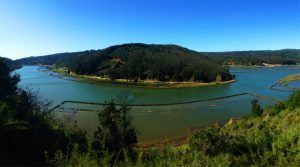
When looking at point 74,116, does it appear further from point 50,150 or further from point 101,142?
point 50,150

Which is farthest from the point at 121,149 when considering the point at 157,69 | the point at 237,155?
the point at 157,69

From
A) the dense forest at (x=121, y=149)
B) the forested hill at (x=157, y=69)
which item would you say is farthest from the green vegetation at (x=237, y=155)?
the forested hill at (x=157, y=69)

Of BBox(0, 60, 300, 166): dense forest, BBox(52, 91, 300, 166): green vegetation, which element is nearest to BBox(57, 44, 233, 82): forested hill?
BBox(0, 60, 300, 166): dense forest

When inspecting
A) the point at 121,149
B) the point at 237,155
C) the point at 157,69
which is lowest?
the point at 121,149

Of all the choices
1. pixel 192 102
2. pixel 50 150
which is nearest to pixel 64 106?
pixel 192 102

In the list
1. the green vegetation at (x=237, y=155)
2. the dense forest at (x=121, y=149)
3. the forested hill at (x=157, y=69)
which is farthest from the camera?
the forested hill at (x=157, y=69)

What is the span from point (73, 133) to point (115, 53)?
15385 cm

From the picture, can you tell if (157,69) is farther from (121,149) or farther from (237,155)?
(237,155)

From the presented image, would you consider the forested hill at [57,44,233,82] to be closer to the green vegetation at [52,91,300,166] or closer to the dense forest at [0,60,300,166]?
the dense forest at [0,60,300,166]

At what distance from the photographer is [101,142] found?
22625 millimetres

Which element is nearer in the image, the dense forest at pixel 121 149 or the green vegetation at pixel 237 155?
the green vegetation at pixel 237 155

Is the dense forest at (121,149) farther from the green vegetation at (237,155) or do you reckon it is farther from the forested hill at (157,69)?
the forested hill at (157,69)

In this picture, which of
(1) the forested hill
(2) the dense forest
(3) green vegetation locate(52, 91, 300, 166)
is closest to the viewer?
(3) green vegetation locate(52, 91, 300, 166)

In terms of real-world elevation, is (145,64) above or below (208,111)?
above
